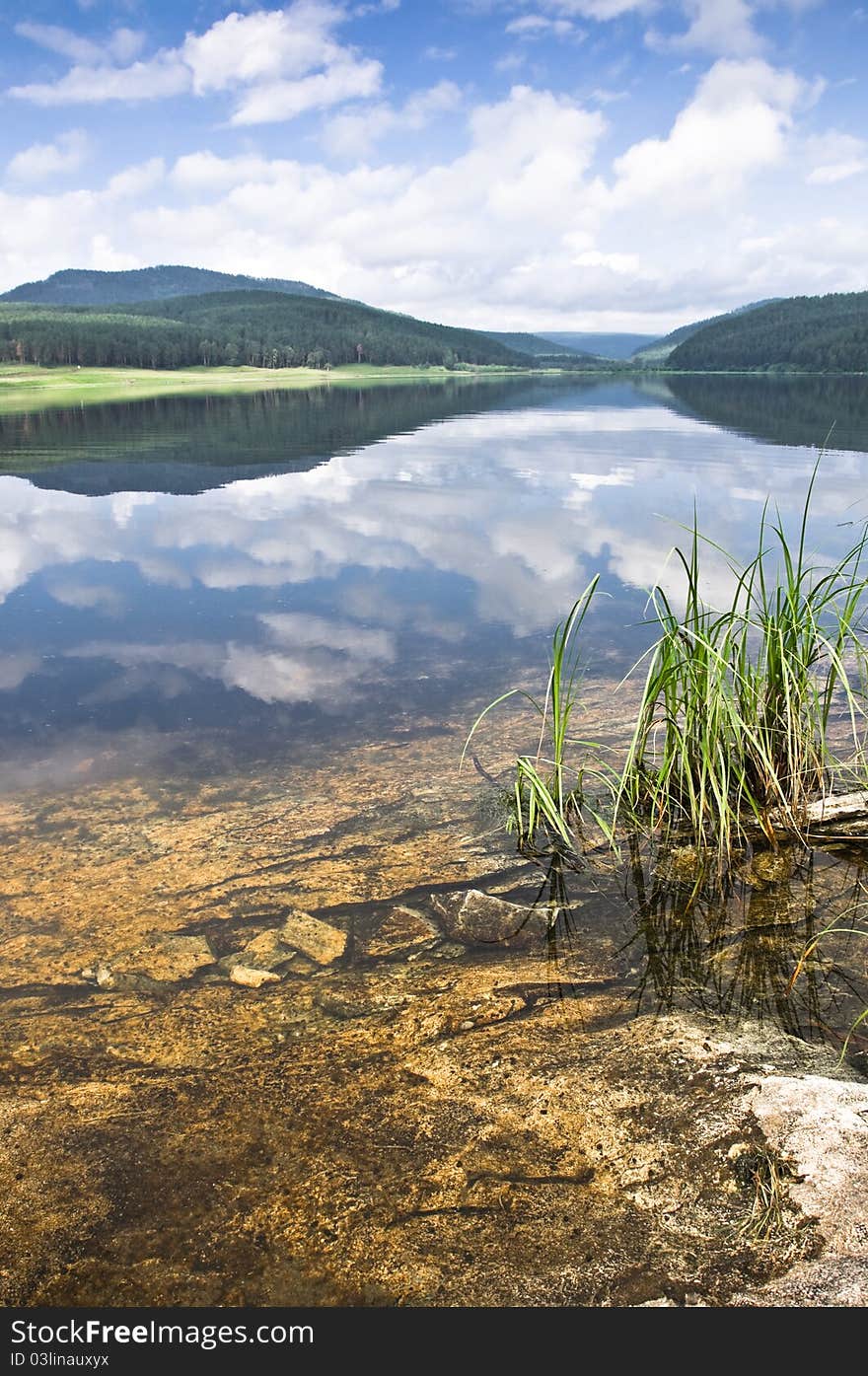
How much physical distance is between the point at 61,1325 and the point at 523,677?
656 cm

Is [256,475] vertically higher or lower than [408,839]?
higher

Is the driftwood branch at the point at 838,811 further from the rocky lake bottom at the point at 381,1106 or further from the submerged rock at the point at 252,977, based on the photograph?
the submerged rock at the point at 252,977

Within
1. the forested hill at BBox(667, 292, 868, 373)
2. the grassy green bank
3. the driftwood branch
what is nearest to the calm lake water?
the driftwood branch

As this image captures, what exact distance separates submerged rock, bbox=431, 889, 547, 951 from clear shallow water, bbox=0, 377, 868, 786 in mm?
2654

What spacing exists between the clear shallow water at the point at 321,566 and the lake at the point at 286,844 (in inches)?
2.6

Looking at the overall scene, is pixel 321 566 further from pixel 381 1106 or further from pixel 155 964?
pixel 381 1106

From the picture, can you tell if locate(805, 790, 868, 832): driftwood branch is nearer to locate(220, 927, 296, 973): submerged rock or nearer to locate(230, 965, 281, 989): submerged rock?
locate(220, 927, 296, 973): submerged rock

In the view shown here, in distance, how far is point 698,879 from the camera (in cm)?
470

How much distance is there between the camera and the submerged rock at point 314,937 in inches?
163

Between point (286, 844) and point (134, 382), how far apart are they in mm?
98238

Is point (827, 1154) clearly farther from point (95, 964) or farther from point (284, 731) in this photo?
point (284, 731)

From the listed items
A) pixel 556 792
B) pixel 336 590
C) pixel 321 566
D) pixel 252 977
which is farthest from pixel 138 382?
pixel 252 977

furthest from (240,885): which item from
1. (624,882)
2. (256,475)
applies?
(256,475)

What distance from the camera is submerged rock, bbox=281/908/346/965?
163 inches
